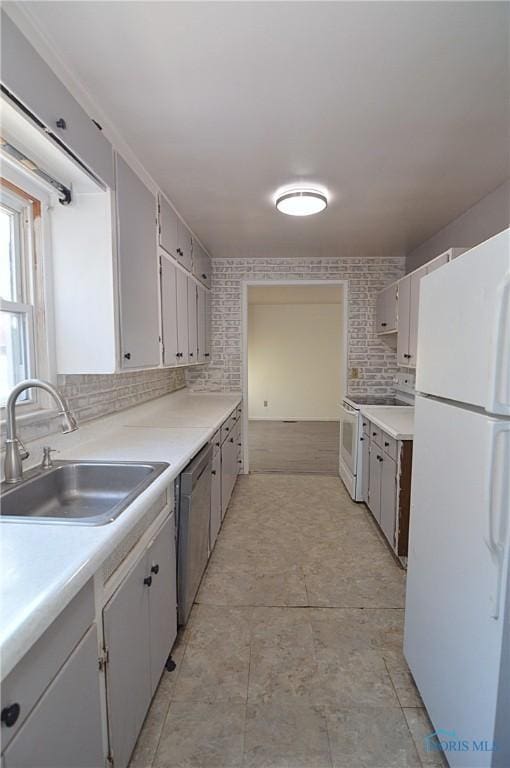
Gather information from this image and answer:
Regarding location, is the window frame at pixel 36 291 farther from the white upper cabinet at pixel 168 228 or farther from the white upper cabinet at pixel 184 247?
the white upper cabinet at pixel 184 247

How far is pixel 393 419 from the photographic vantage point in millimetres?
2918

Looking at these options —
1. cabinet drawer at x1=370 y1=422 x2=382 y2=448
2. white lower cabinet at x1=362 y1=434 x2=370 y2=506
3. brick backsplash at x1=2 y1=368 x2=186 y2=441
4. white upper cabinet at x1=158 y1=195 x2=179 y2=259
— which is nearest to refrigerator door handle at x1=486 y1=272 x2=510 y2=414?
brick backsplash at x1=2 y1=368 x2=186 y2=441

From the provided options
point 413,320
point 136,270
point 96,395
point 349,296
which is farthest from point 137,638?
point 349,296

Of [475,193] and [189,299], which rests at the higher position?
[475,193]

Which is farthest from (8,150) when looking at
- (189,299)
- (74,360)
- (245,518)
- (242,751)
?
(245,518)

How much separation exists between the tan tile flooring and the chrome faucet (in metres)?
1.11

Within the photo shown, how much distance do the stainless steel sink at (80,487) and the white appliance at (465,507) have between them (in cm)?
110

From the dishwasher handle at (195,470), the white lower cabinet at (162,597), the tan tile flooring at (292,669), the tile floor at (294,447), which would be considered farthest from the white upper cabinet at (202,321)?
the white lower cabinet at (162,597)

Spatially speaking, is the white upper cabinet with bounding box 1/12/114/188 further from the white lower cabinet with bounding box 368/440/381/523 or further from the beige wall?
the beige wall

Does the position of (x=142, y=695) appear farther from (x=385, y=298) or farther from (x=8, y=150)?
(x=385, y=298)

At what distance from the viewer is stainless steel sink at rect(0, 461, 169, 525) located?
143 cm

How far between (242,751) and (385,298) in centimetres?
358

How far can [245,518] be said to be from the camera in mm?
3238

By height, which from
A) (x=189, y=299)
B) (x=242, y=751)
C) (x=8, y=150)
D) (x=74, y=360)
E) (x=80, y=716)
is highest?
(x=8, y=150)
